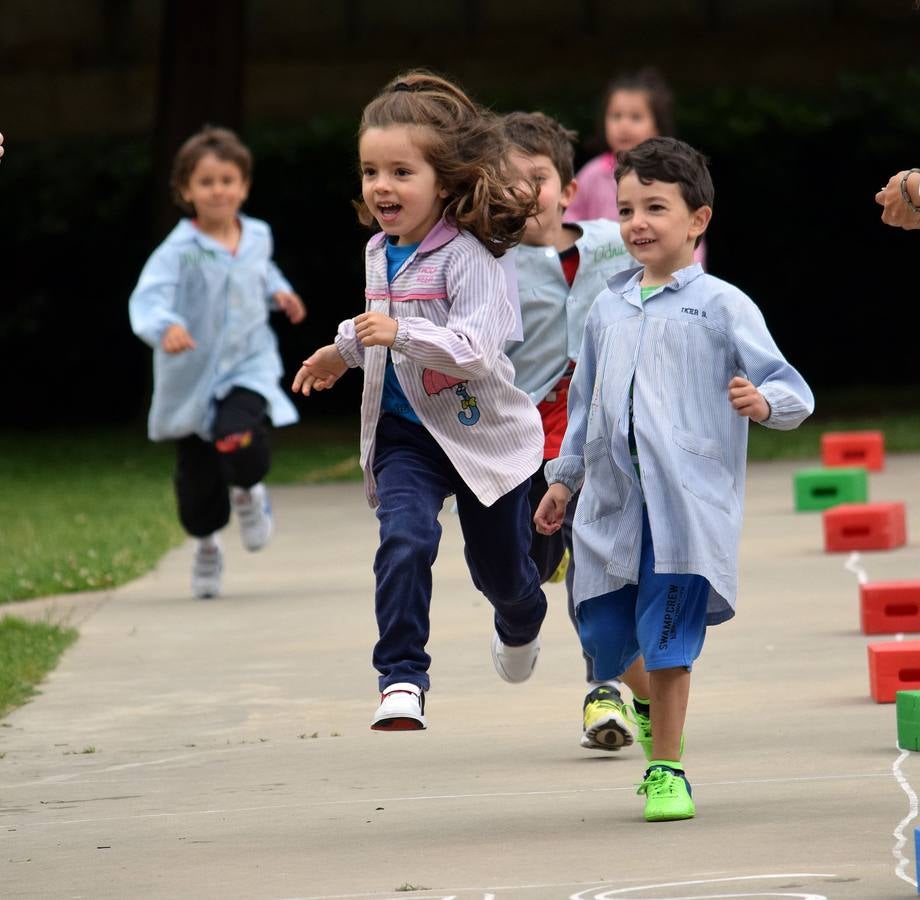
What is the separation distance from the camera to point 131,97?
83.2 feet

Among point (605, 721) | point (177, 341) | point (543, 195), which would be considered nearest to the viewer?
point (605, 721)

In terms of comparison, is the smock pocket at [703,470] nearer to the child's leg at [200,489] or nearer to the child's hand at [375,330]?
the child's hand at [375,330]

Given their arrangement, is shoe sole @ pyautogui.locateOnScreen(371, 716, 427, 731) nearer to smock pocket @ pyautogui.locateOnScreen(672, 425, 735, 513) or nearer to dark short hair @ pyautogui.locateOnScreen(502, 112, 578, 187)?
smock pocket @ pyautogui.locateOnScreen(672, 425, 735, 513)

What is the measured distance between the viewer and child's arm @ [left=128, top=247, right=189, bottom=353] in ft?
29.1

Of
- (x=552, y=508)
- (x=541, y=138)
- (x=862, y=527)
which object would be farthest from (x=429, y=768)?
(x=862, y=527)

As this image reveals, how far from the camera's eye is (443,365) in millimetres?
5430

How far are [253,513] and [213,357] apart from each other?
0.78 m

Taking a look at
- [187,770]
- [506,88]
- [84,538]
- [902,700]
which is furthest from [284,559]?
[506,88]

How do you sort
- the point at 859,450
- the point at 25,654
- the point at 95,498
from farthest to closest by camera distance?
the point at 95,498 → the point at 859,450 → the point at 25,654

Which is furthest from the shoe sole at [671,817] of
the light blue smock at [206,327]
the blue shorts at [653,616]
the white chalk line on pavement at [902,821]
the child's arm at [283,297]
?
the child's arm at [283,297]

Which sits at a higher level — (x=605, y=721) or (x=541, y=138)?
(x=541, y=138)

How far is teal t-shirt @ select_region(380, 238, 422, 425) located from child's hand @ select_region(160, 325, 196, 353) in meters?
3.18

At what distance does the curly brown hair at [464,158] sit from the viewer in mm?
5703

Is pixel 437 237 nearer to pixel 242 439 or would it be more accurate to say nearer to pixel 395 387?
pixel 395 387
